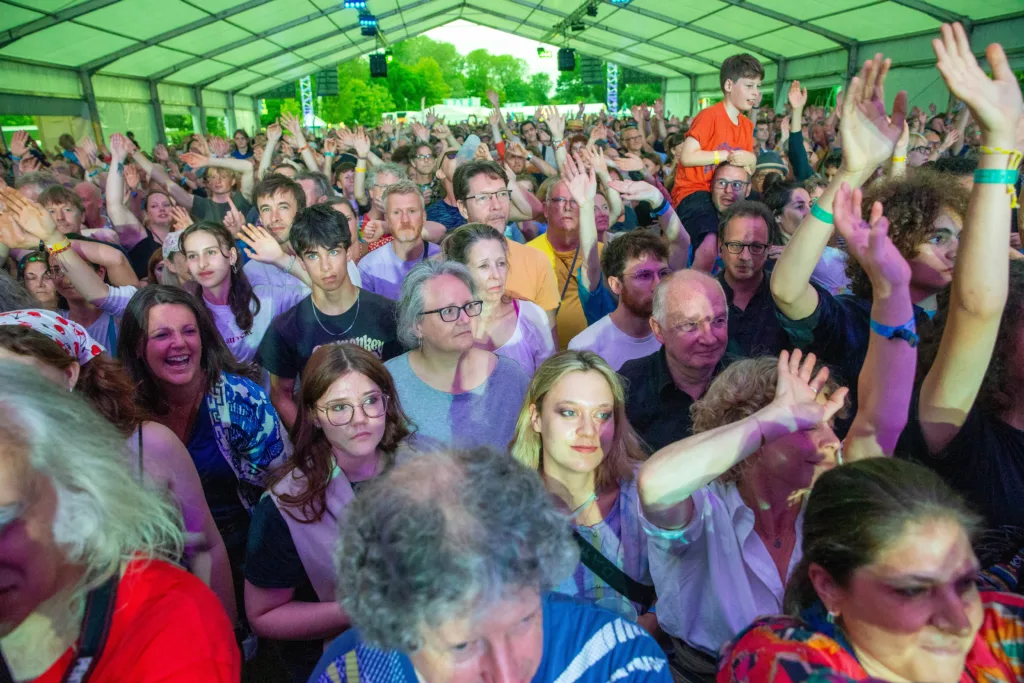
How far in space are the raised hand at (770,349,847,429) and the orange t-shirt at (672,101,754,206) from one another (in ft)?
11.6

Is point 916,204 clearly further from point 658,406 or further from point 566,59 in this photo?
point 566,59

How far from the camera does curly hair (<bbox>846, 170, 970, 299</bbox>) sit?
2.23 meters

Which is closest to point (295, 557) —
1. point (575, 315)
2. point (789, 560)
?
point (789, 560)

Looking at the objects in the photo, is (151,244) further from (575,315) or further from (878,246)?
(878,246)

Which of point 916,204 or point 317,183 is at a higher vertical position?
point 317,183

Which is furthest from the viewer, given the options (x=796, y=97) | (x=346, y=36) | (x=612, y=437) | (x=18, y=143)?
(x=346, y=36)

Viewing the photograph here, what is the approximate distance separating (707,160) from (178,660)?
4.58 metres

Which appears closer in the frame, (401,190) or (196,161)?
(401,190)

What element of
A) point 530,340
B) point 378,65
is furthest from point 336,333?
point 378,65

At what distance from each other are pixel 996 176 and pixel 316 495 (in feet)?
6.23

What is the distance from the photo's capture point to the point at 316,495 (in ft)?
6.41

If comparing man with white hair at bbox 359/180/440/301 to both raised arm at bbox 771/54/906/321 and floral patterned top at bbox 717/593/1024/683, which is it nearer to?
raised arm at bbox 771/54/906/321

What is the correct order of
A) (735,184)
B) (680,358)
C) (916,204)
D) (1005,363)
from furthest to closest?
(735,184) < (680,358) < (916,204) < (1005,363)

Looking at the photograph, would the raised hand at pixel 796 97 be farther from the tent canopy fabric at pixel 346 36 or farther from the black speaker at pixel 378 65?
the black speaker at pixel 378 65
